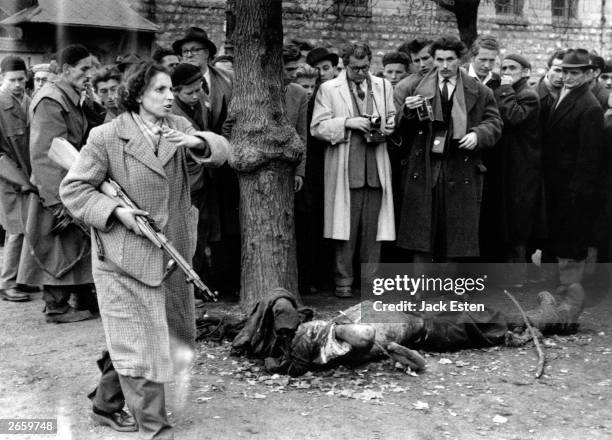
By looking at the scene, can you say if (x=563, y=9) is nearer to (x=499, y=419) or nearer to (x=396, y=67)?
(x=396, y=67)

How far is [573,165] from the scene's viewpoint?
7.32m

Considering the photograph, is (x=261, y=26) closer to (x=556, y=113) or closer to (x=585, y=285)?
(x=556, y=113)

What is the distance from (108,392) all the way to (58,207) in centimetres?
252

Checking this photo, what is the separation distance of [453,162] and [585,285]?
1872mm

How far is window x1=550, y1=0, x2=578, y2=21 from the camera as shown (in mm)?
23156

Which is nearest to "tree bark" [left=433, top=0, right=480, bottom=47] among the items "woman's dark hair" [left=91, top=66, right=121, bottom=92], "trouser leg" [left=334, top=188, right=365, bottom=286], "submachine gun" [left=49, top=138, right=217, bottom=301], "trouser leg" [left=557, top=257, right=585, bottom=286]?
"trouser leg" [left=557, top=257, right=585, bottom=286]

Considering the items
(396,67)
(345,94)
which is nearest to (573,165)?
(396,67)

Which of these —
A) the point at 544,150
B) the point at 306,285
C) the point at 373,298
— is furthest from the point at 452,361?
the point at 544,150

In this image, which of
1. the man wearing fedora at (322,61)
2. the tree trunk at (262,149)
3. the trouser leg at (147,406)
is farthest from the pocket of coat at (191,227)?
the man wearing fedora at (322,61)

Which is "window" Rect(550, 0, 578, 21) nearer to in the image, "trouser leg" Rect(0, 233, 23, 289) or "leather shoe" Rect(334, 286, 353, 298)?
"leather shoe" Rect(334, 286, 353, 298)

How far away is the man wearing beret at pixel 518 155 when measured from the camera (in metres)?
7.22

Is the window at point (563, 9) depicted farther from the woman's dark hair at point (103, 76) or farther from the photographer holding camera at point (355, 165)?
the woman's dark hair at point (103, 76)

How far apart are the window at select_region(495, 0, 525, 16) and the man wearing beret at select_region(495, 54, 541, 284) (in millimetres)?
15354

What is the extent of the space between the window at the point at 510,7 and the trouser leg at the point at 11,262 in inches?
677
